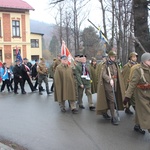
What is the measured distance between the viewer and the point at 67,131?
23.6 feet

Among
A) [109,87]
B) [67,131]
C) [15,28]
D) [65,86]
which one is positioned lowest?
[67,131]

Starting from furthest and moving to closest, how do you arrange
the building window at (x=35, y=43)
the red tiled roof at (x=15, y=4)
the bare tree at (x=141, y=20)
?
the building window at (x=35, y=43), the red tiled roof at (x=15, y=4), the bare tree at (x=141, y=20)

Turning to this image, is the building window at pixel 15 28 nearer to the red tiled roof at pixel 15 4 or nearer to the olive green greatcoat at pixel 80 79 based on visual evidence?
the red tiled roof at pixel 15 4

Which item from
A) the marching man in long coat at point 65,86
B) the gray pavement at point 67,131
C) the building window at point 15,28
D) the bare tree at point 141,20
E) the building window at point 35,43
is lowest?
the gray pavement at point 67,131

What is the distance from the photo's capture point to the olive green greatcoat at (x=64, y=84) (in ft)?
30.5

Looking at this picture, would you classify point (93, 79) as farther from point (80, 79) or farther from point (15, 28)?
point (15, 28)

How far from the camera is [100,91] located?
25.3 ft

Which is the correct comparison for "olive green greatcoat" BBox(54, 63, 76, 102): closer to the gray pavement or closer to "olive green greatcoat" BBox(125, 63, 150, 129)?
the gray pavement

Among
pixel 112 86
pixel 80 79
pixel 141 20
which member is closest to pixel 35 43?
pixel 141 20

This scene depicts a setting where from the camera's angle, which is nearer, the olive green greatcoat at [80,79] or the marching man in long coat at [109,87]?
the marching man in long coat at [109,87]

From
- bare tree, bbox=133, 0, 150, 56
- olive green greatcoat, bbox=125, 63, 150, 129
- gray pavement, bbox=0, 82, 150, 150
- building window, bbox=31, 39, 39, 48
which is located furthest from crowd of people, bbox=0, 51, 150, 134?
building window, bbox=31, 39, 39, 48

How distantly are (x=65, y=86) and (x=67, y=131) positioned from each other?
7.85ft

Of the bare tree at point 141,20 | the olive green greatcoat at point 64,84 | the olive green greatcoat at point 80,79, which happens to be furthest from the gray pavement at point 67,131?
the bare tree at point 141,20

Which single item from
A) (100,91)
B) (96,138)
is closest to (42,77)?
(100,91)
